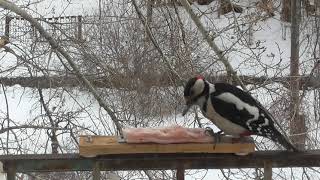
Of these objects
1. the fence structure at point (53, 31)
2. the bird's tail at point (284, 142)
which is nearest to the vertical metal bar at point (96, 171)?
the bird's tail at point (284, 142)

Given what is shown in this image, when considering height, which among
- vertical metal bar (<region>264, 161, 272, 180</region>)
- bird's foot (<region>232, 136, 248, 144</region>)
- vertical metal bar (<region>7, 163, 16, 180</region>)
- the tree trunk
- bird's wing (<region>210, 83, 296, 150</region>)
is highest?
the tree trunk

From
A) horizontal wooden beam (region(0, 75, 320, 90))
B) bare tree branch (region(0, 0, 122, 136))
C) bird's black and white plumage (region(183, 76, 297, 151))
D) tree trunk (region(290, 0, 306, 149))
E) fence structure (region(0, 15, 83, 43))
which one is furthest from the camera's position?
horizontal wooden beam (region(0, 75, 320, 90))

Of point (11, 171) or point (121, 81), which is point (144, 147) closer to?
point (11, 171)

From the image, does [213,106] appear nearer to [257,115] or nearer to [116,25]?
[257,115]

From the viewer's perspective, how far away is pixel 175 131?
4.95ft

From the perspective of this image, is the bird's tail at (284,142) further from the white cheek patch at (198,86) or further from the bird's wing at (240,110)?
the white cheek patch at (198,86)

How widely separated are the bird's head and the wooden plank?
0.41 m

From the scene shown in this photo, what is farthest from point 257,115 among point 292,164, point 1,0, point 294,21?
point 294,21

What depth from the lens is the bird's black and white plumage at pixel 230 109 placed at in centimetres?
187

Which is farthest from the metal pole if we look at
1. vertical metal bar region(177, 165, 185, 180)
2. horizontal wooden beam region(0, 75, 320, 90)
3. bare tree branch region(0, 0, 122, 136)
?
horizontal wooden beam region(0, 75, 320, 90)

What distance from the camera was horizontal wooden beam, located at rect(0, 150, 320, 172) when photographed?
1.46 m

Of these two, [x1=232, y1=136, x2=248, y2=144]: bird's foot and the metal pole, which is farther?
[x1=232, y1=136, x2=248, y2=144]: bird's foot

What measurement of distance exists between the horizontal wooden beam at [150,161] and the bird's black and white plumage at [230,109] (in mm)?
299

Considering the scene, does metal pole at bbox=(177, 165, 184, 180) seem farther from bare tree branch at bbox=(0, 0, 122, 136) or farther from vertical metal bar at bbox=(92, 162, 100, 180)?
bare tree branch at bbox=(0, 0, 122, 136)
